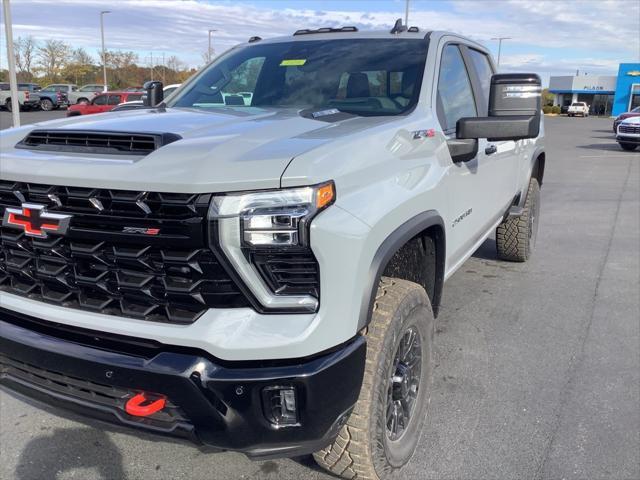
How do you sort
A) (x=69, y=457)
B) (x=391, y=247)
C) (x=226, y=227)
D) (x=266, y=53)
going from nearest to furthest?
1. (x=226, y=227)
2. (x=391, y=247)
3. (x=69, y=457)
4. (x=266, y=53)

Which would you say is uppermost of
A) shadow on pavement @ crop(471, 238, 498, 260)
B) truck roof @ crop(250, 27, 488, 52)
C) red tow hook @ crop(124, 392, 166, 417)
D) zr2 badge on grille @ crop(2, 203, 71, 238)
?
truck roof @ crop(250, 27, 488, 52)

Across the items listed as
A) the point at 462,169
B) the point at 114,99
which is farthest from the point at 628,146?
the point at 114,99

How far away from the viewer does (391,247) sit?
2.29m

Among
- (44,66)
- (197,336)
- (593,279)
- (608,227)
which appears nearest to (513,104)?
(197,336)

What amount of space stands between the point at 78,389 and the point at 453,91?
2718mm

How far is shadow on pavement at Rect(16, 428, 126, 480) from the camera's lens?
2736 millimetres

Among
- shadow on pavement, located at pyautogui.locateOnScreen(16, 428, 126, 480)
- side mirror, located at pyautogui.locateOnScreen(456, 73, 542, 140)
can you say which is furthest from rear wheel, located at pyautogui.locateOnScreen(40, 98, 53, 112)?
side mirror, located at pyautogui.locateOnScreen(456, 73, 542, 140)

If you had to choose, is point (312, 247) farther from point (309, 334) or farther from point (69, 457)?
point (69, 457)

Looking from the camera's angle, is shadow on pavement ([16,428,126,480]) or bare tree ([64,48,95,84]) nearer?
shadow on pavement ([16,428,126,480])

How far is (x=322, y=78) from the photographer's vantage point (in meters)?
3.45

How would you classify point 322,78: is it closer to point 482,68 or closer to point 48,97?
point 482,68

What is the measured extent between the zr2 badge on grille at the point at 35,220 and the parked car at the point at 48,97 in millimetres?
38768

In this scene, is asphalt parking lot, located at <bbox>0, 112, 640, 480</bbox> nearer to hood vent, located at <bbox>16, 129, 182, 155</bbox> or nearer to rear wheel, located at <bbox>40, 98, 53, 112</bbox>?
hood vent, located at <bbox>16, 129, 182, 155</bbox>

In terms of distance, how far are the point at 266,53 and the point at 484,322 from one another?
2.61 m
